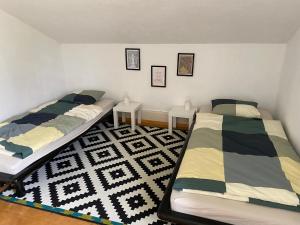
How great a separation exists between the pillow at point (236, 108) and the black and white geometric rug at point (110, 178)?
708 millimetres

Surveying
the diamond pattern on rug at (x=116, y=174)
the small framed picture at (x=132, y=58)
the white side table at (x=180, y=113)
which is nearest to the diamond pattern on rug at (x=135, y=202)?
the diamond pattern on rug at (x=116, y=174)

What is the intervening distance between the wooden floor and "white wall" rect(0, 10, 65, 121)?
1403mm

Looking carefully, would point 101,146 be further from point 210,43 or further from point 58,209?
point 210,43

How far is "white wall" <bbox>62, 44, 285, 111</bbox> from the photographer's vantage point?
3.07 meters

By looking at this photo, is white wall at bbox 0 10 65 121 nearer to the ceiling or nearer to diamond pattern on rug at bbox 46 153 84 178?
the ceiling

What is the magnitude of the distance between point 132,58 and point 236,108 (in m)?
1.74

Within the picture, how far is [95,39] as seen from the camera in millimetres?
3508

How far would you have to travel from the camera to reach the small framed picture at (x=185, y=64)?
3.30 m

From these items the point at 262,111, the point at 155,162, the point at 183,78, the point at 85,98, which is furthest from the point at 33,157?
the point at 262,111

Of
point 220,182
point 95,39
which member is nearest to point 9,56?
point 95,39

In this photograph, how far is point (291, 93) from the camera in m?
2.53

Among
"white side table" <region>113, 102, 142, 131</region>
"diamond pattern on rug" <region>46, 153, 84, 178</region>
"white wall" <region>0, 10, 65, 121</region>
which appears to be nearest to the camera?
"diamond pattern on rug" <region>46, 153, 84, 178</region>

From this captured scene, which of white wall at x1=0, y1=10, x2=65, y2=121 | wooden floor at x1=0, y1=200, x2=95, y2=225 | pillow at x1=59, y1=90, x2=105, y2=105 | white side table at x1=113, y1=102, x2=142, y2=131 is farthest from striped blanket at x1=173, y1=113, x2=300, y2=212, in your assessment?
white wall at x1=0, y1=10, x2=65, y2=121

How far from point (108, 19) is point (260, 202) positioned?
8.16 ft
